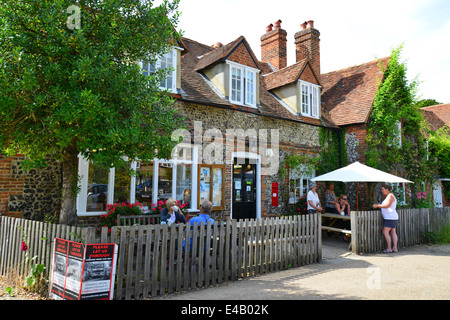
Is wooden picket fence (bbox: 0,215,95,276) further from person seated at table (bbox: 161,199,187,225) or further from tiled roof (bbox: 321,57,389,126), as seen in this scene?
tiled roof (bbox: 321,57,389,126)

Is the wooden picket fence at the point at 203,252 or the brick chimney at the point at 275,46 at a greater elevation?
the brick chimney at the point at 275,46

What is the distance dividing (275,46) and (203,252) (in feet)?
46.1

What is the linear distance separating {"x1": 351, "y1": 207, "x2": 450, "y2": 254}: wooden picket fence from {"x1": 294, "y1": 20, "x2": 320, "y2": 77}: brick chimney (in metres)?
9.15

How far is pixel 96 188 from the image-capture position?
8.40m

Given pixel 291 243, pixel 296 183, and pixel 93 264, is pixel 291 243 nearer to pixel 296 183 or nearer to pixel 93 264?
pixel 93 264

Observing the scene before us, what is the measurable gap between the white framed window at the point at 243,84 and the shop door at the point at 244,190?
2.34 metres

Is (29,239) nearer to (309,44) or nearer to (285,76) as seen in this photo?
(285,76)

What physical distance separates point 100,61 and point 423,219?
35.9 feet

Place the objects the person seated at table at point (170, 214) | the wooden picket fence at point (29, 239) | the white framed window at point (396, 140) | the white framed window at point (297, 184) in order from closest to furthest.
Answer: the wooden picket fence at point (29, 239) < the person seated at table at point (170, 214) < the white framed window at point (297, 184) < the white framed window at point (396, 140)

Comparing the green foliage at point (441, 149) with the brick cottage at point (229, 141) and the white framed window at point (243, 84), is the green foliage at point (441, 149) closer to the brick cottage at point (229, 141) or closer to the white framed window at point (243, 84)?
the brick cottage at point (229, 141)

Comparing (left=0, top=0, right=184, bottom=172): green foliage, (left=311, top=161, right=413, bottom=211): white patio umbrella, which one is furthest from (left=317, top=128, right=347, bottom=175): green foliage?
(left=0, top=0, right=184, bottom=172): green foliage

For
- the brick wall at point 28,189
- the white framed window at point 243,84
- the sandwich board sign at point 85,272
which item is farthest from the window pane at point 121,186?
the white framed window at point 243,84
